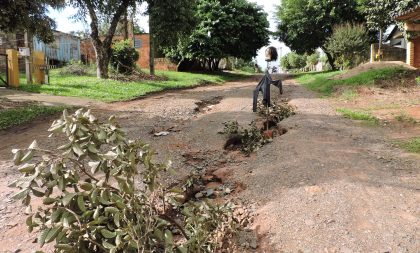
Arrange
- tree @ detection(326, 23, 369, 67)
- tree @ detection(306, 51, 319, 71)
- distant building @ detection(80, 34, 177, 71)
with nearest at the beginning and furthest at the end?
tree @ detection(326, 23, 369, 67) → distant building @ detection(80, 34, 177, 71) → tree @ detection(306, 51, 319, 71)

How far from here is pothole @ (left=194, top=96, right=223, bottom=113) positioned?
945 cm

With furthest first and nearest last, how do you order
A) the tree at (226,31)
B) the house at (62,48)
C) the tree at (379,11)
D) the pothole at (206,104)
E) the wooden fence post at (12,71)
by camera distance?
the house at (62,48), the tree at (226,31), the tree at (379,11), the wooden fence post at (12,71), the pothole at (206,104)

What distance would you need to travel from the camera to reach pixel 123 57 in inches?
729

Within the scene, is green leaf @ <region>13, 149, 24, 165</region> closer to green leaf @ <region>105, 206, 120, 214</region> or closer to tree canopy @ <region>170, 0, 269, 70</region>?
green leaf @ <region>105, 206, 120, 214</region>

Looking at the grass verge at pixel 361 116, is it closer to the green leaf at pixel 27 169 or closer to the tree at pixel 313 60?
the green leaf at pixel 27 169

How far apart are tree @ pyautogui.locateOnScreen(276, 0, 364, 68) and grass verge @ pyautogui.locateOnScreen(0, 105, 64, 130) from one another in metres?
20.9

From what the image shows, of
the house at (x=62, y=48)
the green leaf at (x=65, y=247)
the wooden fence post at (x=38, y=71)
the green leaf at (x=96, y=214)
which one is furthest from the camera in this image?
the house at (x=62, y=48)

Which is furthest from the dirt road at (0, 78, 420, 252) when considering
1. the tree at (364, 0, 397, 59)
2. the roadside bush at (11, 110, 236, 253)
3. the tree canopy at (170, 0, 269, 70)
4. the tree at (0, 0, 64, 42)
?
the tree canopy at (170, 0, 269, 70)

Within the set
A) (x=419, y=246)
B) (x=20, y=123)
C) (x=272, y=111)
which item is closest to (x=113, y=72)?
(x=20, y=123)

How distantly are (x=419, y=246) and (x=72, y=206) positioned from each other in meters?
2.28

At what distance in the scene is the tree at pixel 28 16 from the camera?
8859mm

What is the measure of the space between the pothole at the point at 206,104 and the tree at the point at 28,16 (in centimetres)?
466

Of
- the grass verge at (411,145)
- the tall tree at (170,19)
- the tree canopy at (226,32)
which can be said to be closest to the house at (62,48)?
the tree canopy at (226,32)

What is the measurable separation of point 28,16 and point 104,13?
811cm
